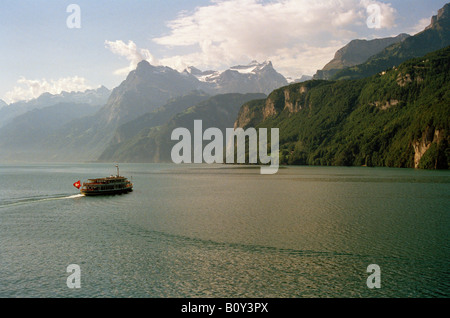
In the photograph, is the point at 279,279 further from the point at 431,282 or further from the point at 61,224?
the point at 61,224

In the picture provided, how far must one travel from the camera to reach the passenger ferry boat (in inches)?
4296

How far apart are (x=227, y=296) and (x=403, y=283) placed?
17804mm

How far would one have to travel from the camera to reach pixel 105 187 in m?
115

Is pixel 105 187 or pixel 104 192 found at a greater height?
pixel 105 187

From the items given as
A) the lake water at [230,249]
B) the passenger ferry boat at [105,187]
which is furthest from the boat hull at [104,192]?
the lake water at [230,249]

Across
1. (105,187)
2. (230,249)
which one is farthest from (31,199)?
(230,249)

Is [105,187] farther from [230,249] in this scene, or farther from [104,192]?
[230,249]

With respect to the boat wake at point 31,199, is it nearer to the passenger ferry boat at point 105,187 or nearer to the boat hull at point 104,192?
the boat hull at point 104,192

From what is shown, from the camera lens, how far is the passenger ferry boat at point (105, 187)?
109125 mm

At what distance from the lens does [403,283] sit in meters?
33.3

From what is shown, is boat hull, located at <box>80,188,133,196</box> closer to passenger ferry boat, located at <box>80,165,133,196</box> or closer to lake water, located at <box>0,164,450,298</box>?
passenger ferry boat, located at <box>80,165,133,196</box>
